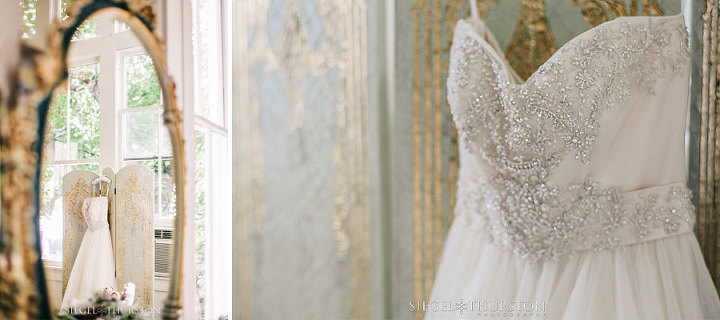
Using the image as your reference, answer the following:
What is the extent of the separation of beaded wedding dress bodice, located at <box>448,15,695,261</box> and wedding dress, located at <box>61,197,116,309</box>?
80 cm

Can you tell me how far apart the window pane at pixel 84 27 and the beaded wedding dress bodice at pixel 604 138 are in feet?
2.54

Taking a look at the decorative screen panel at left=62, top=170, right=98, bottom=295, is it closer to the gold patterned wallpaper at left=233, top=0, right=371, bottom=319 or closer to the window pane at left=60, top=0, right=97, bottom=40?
the window pane at left=60, top=0, right=97, bottom=40

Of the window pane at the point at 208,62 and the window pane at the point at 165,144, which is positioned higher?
the window pane at the point at 208,62

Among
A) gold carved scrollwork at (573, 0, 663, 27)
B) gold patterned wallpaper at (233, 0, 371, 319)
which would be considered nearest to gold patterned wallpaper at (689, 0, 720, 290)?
gold carved scrollwork at (573, 0, 663, 27)

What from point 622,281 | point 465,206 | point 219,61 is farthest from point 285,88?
point 622,281

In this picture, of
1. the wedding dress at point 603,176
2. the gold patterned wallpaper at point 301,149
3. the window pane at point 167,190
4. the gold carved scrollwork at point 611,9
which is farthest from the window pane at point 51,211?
the gold carved scrollwork at point 611,9

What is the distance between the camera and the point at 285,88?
1262 millimetres

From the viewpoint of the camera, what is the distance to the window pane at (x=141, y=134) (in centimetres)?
72

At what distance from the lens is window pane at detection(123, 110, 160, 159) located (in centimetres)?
72

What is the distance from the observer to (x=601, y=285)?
0.96m

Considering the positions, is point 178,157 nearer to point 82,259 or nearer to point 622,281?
point 82,259

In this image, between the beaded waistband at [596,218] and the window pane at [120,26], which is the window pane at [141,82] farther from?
the beaded waistband at [596,218]

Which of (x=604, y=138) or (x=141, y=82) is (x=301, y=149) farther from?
(x=604, y=138)

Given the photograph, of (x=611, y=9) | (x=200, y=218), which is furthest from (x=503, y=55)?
(x=200, y=218)
